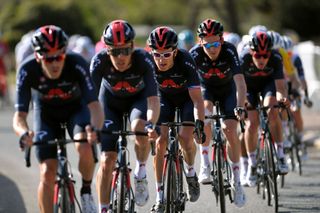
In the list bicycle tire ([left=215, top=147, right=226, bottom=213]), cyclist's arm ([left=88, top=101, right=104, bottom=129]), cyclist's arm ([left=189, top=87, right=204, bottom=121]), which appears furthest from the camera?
cyclist's arm ([left=189, top=87, right=204, bottom=121])

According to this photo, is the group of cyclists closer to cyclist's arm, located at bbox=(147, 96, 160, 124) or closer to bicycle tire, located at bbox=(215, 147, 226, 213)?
cyclist's arm, located at bbox=(147, 96, 160, 124)

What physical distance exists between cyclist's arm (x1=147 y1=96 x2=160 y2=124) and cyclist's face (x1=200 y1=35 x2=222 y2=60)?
76.9 inches

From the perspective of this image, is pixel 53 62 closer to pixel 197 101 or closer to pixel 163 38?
pixel 163 38

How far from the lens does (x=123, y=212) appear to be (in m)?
8.18

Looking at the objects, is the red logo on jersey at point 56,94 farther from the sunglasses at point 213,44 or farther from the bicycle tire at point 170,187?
the sunglasses at point 213,44

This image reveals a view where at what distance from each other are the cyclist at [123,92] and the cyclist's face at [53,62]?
90 cm

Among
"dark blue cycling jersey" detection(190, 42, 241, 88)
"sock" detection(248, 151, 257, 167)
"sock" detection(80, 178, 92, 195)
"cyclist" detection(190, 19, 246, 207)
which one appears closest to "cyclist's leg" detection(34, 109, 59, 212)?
"sock" detection(80, 178, 92, 195)

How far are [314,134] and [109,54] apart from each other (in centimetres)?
1036

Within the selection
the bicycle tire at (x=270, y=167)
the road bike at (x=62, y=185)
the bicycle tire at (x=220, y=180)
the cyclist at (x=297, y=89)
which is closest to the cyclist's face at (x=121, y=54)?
the road bike at (x=62, y=185)

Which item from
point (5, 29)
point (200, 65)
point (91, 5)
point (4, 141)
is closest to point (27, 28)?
point (5, 29)

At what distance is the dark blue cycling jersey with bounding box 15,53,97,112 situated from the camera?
7844 mm

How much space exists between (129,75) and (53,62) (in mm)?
1314

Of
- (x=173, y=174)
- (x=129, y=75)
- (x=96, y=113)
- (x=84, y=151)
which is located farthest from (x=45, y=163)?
(x=173, y=174)

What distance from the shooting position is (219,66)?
10.9 m
